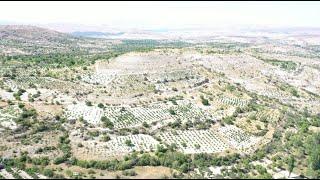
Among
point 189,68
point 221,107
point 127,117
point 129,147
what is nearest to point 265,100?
point 221,107

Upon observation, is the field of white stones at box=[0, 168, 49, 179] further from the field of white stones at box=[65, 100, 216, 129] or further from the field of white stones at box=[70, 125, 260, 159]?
the field of white stones at box=[65, 100, 216, 129]

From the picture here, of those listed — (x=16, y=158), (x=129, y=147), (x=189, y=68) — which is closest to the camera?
(x=16, y=158)

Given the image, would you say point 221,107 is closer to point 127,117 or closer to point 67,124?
point 127,117

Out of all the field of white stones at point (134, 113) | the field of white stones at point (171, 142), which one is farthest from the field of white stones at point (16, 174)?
the field of white stones at point (134, 113)

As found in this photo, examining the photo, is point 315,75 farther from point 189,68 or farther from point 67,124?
point 67,124

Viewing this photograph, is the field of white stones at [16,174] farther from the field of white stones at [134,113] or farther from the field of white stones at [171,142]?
the field of white stones at [134,113]

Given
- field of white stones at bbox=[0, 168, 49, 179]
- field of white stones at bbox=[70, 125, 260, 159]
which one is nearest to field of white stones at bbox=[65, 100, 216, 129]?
field of white stones at bbox=[70, 125, 260, 159]

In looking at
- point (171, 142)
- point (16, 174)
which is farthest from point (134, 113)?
point (16, 174)

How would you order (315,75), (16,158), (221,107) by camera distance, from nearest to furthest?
(16,158) → (221,107) → (315,75)

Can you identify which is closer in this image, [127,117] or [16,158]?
[16,158]
